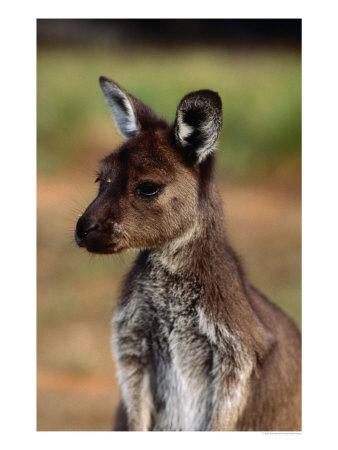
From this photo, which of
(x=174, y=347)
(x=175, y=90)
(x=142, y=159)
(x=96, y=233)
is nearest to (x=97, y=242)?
(x=96, y=233)

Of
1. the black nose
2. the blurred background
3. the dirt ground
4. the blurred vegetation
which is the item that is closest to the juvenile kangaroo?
the black nose

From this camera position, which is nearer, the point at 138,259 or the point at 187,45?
the point at 138,259

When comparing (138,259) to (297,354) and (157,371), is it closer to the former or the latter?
(157,371)

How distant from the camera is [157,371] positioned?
13.6ft

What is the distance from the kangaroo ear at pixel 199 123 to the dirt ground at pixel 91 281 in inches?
126

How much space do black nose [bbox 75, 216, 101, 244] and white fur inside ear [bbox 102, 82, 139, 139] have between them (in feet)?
2.25

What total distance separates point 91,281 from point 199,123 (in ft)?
20.1

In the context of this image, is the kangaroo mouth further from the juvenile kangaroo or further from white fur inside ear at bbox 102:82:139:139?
white fur inside ear at bbox 102:82:139:139

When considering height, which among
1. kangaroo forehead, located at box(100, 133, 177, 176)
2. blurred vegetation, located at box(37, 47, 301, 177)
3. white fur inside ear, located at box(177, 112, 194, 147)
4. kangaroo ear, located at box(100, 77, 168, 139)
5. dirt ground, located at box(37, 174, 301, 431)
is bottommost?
dirt ground, located at box(37, 174, 301, 431)

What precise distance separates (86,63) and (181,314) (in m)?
3.26

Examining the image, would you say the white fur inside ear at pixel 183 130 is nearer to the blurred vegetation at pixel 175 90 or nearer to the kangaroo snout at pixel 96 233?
the kangaroo snout at pixel 96 233

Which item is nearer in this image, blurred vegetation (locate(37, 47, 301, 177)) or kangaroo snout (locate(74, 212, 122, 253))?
kangaroo snout (locate(74, 212, 122, 253))

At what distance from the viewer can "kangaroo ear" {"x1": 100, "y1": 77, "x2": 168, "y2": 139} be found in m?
4.08

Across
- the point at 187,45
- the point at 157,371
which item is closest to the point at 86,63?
the point at 187,45
